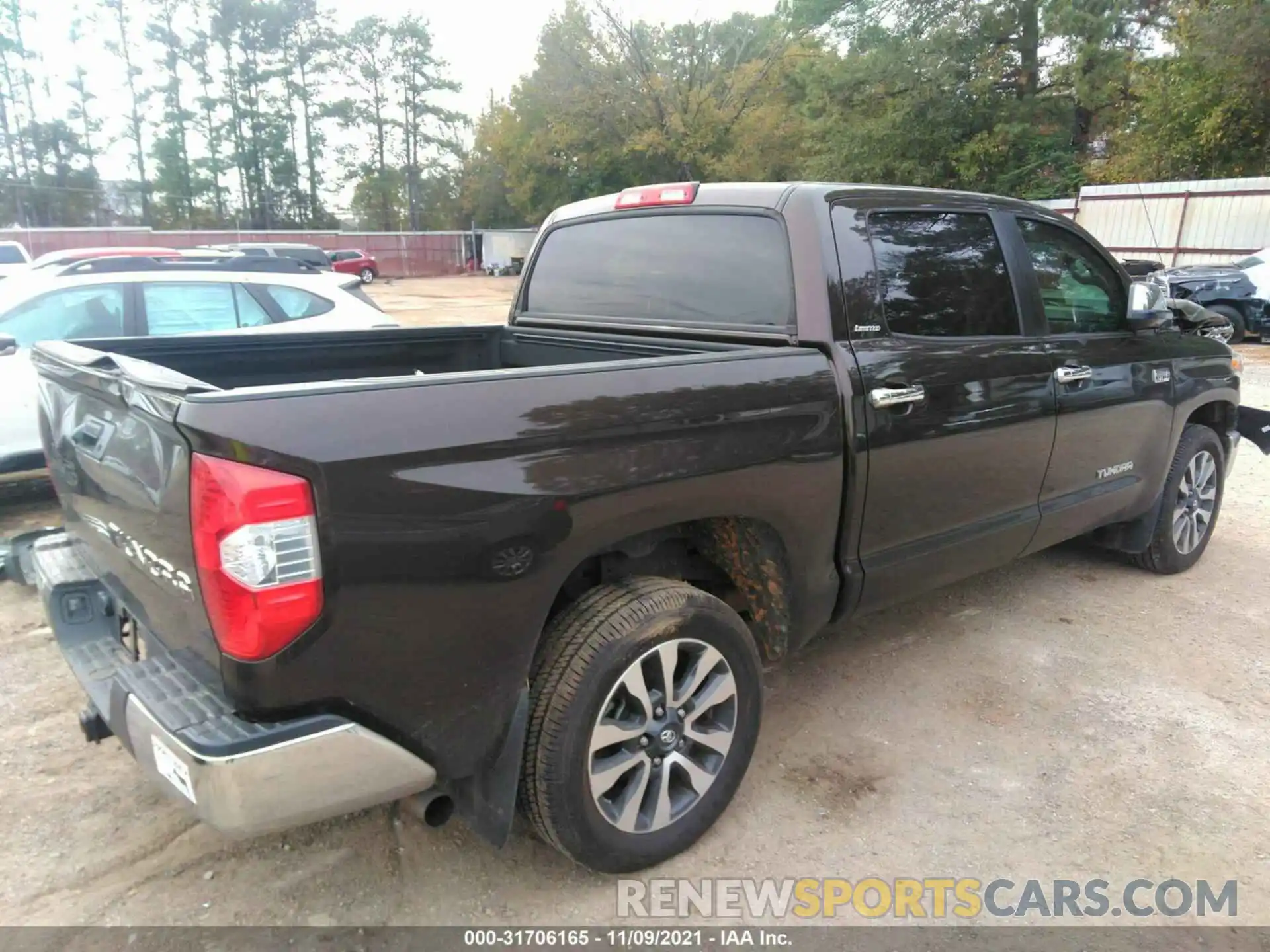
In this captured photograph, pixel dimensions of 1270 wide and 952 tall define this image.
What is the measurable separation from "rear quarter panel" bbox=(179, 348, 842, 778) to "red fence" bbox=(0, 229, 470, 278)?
41703mm

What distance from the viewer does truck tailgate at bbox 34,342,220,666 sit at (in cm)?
192

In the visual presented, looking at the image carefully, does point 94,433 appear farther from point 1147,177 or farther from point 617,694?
point 1147,177

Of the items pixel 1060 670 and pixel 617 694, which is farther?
pixel 1060 670

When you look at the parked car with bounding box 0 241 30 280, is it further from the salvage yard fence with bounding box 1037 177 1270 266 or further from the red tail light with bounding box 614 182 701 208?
the salvage yard fence with bounding box 1037 177 1270 266

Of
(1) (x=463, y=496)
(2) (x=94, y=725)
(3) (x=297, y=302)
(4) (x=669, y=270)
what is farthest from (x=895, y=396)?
(3) (x=297, y=302)

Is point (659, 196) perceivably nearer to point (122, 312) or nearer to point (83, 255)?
point (122, 312)

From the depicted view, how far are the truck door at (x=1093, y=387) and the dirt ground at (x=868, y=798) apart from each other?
Answer: 0.63 m

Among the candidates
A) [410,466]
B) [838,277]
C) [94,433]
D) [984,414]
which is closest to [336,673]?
[410,466]

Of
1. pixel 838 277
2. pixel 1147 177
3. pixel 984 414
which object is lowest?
pixel 984 414

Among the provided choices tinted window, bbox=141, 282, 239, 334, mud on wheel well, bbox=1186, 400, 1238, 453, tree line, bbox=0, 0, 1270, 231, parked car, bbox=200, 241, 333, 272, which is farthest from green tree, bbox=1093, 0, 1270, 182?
tinted window, bbox=141, 282, 239, 334

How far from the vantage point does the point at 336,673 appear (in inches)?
75.6

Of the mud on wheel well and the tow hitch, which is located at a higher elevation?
the mud on wheel well

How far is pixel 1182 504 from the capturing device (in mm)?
4770

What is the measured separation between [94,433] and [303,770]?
3.67ft
